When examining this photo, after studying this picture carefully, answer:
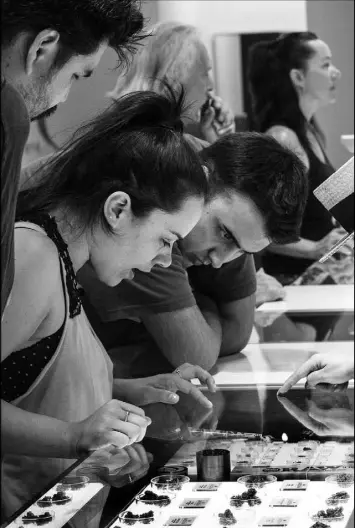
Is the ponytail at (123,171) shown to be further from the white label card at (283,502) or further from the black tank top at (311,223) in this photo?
the black tank top at (311,223)

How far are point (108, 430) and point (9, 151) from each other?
51cm

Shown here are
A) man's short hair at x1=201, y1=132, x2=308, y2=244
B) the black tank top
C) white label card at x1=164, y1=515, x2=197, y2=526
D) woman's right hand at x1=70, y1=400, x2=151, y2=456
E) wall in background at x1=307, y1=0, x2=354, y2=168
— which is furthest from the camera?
wall in background at x1=307, y1=0, x2=354, y2=168

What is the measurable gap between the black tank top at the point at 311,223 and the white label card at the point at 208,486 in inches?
46.6

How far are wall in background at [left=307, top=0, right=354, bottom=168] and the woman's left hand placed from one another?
6.50 ft

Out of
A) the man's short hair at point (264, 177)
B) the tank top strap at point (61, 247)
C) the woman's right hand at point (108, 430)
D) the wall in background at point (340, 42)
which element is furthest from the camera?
the wall in background at point (340, 42)

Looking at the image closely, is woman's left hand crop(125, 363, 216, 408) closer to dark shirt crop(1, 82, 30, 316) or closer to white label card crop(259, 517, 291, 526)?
white label card crop(259, 517, 291, 526)

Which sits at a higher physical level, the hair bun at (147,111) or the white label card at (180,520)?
the hair bun at (147,111)

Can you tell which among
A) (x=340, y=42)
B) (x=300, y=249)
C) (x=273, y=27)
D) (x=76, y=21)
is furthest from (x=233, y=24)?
(x=76, y=21)

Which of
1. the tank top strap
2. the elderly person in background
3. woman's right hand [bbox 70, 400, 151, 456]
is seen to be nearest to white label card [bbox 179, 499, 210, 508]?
woman's right hand [bbox 70, 400, 151, 456]

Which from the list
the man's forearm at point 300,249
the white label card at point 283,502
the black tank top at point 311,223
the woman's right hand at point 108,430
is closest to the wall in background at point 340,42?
the black tank top at point 311,223

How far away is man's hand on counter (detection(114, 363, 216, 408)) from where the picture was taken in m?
1.72

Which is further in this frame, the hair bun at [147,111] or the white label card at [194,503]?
the hair bun at [147,111]

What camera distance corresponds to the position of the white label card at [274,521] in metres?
1.10

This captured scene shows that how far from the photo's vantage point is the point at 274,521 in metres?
1.10
